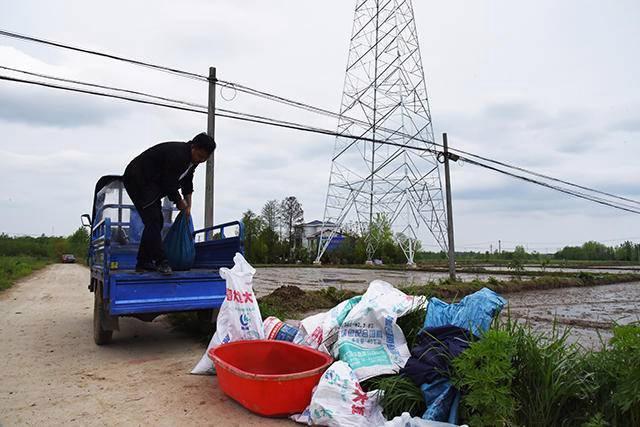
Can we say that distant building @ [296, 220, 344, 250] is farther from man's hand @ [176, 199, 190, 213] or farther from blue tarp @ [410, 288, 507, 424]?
blue tarp @ [410, 288, 507, 424]

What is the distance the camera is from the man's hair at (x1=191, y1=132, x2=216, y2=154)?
509 centimetres

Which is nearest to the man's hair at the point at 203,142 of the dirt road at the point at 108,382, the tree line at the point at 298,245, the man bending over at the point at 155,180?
the man bending over at the point at 155,180

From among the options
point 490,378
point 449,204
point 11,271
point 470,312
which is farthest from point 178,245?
point 11,271

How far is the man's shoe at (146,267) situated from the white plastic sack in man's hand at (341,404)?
2.76m

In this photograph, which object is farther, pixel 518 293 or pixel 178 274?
pixel 518 293

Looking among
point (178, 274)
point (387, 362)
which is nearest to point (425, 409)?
point (387, 362)

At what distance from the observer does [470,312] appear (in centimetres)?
339

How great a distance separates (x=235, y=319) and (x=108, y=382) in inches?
48.3

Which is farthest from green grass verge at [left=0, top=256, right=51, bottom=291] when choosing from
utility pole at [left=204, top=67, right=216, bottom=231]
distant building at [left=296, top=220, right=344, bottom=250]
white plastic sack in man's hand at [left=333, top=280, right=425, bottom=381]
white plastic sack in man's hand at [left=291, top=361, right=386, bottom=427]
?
distant building at [left=296, top=220, right=344, bottom=250]

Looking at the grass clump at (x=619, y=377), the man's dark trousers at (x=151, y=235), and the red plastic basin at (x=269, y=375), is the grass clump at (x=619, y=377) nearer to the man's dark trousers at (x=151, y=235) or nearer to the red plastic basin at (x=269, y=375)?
the red plastic basin at (x=269, y=375)

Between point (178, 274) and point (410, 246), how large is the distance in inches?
942

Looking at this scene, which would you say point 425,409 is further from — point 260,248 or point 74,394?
point 260,248

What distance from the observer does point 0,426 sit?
303 cm

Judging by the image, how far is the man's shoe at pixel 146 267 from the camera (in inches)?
204
